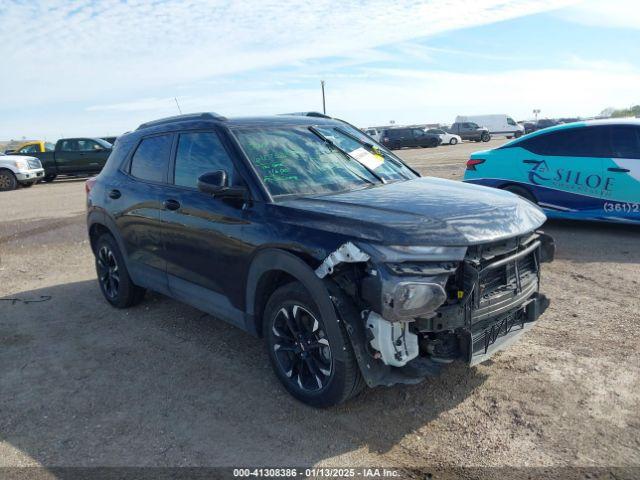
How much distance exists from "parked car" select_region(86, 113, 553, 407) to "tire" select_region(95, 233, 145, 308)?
412mm

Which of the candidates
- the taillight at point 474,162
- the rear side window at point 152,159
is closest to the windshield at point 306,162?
the rear side window at point 152,159

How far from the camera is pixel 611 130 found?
7.68 meters

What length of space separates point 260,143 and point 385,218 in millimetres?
1403

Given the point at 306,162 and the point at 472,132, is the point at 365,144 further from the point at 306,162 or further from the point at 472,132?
the point at 472,132

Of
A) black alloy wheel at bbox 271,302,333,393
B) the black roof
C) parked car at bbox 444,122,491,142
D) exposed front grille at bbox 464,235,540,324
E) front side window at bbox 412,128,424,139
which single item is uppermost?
the black roof

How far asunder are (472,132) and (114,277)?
4698 centimetres

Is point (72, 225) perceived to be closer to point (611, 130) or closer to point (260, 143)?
point (260, 143)

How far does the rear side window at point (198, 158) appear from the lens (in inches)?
160

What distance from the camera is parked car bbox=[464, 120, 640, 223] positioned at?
293 inches

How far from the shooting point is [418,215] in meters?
3.22

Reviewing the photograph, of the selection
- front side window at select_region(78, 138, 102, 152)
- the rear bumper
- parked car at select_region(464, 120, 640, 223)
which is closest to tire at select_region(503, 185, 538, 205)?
parked car at select_region(464, 120, 640, 223)

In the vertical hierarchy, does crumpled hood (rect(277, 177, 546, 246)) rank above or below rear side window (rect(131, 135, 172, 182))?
below

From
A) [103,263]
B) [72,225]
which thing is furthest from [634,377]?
[72,225]

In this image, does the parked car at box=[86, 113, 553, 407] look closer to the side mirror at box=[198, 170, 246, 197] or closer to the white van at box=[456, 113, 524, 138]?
the side mirror at box=[198, 170, 246, 197]
